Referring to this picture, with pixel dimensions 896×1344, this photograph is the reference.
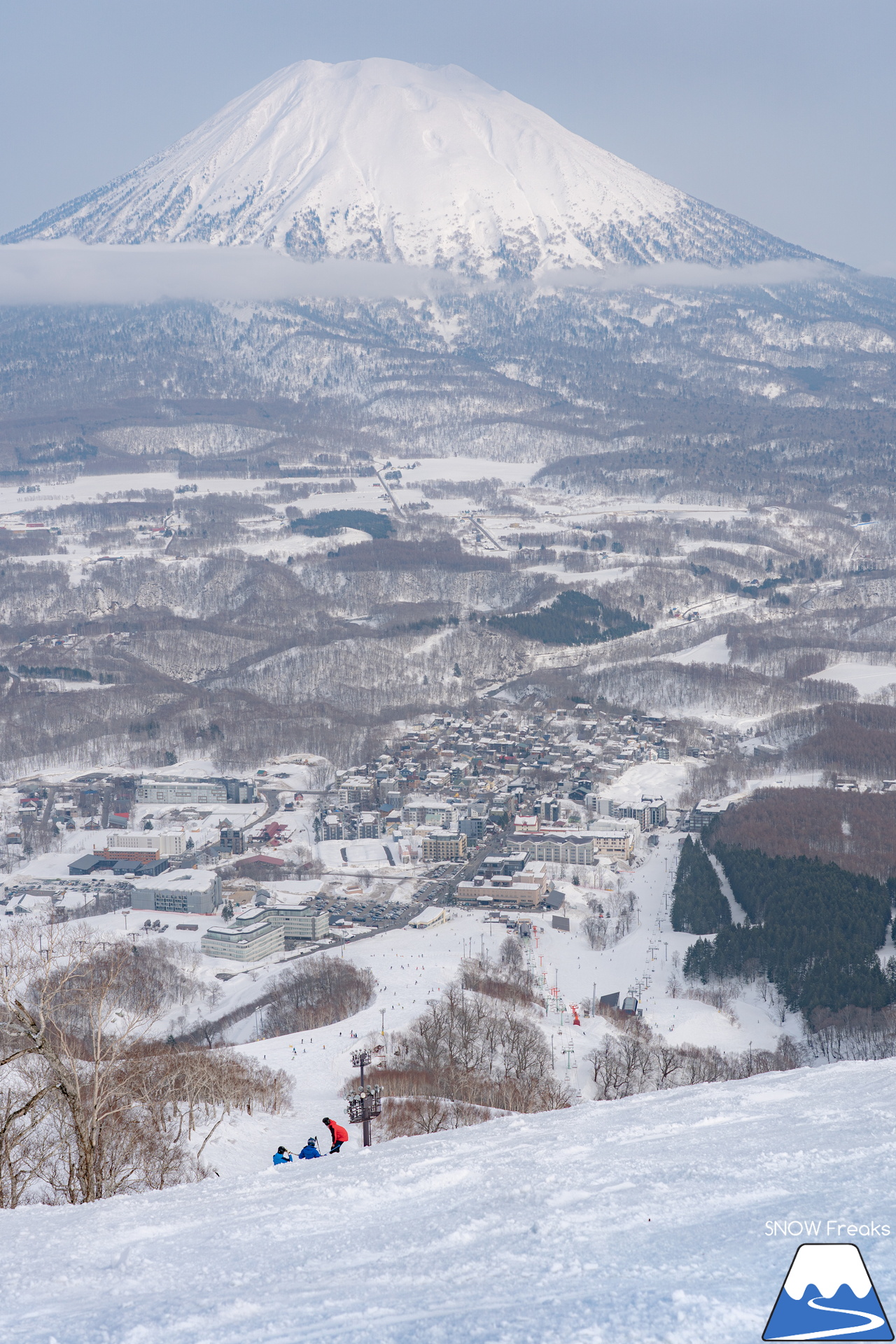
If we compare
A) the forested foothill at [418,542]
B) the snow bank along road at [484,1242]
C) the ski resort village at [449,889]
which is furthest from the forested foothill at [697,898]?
the snow bank along road at [484,1242]

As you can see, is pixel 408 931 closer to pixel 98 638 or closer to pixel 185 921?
pixel 185 921

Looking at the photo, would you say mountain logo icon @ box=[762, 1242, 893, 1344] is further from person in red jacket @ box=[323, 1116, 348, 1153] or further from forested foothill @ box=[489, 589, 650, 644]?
forested foothill @ box=[489, 589, 650, 644]

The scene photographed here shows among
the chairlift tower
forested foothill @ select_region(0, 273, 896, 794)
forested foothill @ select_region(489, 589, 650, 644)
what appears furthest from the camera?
forested foothill @ select_region(489, 589, 650, 644)

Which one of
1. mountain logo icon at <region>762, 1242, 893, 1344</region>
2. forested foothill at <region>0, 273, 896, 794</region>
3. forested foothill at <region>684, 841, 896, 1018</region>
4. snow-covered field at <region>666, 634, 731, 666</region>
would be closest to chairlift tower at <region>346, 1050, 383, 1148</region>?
mountain logo icon at <region>762, 1242, 893, 1344</region>

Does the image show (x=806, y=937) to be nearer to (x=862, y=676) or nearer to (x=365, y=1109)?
(x=365, y=1109)

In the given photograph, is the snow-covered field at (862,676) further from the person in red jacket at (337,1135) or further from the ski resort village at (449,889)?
the person in red jacket at (337,1135)

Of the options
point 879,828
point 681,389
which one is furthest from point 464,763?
point 681,389
